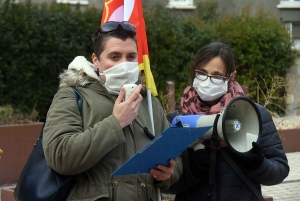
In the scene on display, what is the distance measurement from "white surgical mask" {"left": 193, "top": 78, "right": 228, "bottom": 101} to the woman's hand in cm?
66

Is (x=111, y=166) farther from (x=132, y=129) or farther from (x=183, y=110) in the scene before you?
(x=183, y=110)

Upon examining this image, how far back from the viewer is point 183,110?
344 centimetres

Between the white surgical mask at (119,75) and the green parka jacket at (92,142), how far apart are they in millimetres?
40

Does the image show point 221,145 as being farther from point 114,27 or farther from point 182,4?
point 182,4

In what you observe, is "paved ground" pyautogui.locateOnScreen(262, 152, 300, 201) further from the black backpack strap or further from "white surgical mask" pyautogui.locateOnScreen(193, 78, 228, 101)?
the black backpack strap

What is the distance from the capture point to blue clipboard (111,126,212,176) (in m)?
2.53

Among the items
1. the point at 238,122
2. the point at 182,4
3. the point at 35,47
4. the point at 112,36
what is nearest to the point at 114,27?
the point at 112,36

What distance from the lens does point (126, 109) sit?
2672 millimetres

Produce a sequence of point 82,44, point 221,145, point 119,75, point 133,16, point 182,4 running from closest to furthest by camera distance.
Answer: point 119,75 < point 221,145 < point 133,16 < point 82,44 < point 182,4

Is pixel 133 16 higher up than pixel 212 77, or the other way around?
pixel 133 16

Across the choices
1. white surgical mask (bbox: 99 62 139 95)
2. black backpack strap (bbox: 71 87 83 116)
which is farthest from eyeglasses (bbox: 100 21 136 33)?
black backpack strap (bbox: 71 87 83 116)

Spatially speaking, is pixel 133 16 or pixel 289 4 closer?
pixel 133 16

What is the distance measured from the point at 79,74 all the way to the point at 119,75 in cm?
23

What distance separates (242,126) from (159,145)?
83 cm
